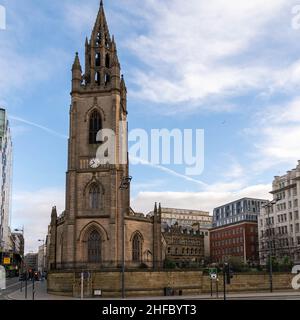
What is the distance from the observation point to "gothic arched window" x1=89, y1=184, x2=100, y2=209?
206 feet

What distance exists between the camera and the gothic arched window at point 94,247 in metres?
61.2

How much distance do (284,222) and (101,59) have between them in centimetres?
6072

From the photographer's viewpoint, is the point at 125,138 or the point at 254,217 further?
the point at 254,217

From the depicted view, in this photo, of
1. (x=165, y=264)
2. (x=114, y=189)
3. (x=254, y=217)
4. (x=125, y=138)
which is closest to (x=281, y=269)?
(x=165, y=264)

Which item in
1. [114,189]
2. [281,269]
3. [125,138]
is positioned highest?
[125,138]

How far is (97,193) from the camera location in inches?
2494

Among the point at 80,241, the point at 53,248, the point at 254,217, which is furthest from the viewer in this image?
the point at 254,217

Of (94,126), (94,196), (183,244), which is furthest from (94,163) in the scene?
(183,244)

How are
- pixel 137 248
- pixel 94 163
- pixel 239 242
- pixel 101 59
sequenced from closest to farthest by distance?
1. pixel 94 163
2. pixel 137 248
3. pixel 101 59
4. pixel 239 242

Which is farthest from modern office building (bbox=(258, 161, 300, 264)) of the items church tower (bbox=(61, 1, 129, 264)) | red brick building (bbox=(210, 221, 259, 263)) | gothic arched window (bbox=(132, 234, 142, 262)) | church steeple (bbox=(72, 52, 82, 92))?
church steeple (bbox=(72, 52, 82, 92))

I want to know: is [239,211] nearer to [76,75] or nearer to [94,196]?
[94,196]

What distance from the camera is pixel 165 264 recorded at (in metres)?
61.1
